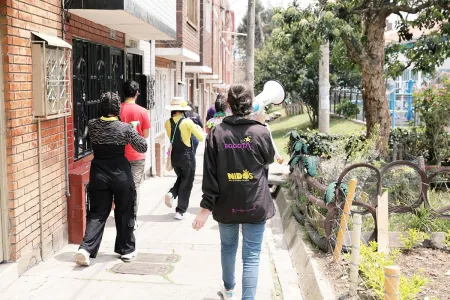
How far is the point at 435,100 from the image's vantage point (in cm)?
1073

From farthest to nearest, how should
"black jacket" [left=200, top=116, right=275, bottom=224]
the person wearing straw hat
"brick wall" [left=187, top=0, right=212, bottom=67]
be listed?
1. "brick wall" [left=187, top=0, right=212, bottom=67]
2. the person wearing straw hat
3. "black jacket" [left=200, top=116, right=275, bottom=224]

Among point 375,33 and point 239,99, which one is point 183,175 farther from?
point 375,33

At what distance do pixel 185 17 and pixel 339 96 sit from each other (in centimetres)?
1491

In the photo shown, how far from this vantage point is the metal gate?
23.2 ft

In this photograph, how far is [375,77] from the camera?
9.72 m

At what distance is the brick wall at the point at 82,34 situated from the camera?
6.57 m

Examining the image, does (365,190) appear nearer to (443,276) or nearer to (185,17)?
(443,276)

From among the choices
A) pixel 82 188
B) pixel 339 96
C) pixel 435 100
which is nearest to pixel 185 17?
pixel 435 100

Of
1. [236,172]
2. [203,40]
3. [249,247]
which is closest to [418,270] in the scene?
[249,247]

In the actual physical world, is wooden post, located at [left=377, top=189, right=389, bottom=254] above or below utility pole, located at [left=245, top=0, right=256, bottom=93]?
below

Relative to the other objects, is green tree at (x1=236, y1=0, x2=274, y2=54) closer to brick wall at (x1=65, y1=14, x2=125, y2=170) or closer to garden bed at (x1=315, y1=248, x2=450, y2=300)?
brick wall at (x1=65, y1=14, x2=125, y2=170)

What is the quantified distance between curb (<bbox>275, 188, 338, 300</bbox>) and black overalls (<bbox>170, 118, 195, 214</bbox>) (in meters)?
1.51

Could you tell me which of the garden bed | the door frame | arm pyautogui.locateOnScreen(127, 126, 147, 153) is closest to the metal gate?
arm pyautogui.locateOnScreen(127, 126, 147, 153)

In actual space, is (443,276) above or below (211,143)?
below
